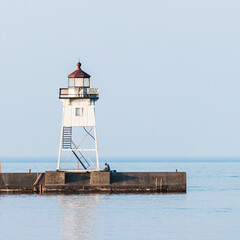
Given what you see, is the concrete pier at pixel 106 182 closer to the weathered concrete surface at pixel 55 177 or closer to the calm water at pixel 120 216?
the weathered concrete surface at pixel 55 177

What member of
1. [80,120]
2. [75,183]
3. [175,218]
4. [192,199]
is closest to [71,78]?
[80,120]

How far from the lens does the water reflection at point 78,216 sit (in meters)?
40.8

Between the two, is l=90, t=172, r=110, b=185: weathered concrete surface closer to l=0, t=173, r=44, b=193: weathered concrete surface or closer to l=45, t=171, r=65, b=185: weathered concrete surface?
l=45, t=171, r=65, b=185: weathered concrete surface

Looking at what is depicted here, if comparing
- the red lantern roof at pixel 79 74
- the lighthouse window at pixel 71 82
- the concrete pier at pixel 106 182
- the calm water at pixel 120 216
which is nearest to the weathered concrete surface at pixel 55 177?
the concrete pier at pixel 106 182

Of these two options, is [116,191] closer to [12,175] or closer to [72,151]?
[72,151]

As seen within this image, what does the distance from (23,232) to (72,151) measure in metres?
19.1

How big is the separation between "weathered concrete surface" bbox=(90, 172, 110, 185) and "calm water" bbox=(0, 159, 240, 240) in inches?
47.1

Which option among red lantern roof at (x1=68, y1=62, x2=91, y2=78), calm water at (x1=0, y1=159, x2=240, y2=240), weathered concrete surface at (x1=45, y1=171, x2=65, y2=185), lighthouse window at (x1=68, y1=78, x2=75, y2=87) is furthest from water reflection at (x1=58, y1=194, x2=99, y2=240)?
red lantern roof at (x1=68, y1=62, x2=91, y2=78)

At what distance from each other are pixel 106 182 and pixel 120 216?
420 inches

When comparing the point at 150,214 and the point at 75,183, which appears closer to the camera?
the point at 150,214

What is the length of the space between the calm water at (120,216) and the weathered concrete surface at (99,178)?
120 centimetres

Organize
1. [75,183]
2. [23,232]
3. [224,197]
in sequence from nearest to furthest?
[23,232], [75,183], [224,197]

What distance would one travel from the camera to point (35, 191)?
60125 mm

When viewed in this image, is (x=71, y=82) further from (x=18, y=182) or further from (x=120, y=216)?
(x=120, y=216)
